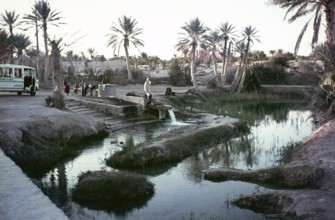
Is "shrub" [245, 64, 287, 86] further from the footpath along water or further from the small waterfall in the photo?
the footpath along water

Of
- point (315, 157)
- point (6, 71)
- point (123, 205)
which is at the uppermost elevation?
point (6, 71)

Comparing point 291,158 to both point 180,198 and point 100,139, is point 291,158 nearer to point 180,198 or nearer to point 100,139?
point 180,198

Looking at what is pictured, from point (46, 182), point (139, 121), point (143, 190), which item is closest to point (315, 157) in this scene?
point (143, 190)

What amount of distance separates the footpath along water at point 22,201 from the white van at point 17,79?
1819 centimetres

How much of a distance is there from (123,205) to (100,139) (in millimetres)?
8001

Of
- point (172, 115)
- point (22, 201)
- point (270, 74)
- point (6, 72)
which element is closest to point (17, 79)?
point (6, 72)

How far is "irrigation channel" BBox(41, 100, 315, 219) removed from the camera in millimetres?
8621

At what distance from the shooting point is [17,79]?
24.6 meters

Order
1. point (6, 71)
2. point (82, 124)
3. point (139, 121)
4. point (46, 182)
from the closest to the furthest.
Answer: point (46, 182)
point (82, 124)
point (139, 121)
point (6, 71)

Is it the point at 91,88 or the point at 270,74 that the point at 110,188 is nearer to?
the point at 91,88

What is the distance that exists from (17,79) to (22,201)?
20479 mm

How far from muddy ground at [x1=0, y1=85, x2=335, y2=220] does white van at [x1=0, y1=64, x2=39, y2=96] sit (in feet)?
19.6

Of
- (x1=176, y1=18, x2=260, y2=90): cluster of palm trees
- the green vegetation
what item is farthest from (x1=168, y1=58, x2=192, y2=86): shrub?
the green vegetation

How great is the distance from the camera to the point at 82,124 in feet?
55.1
